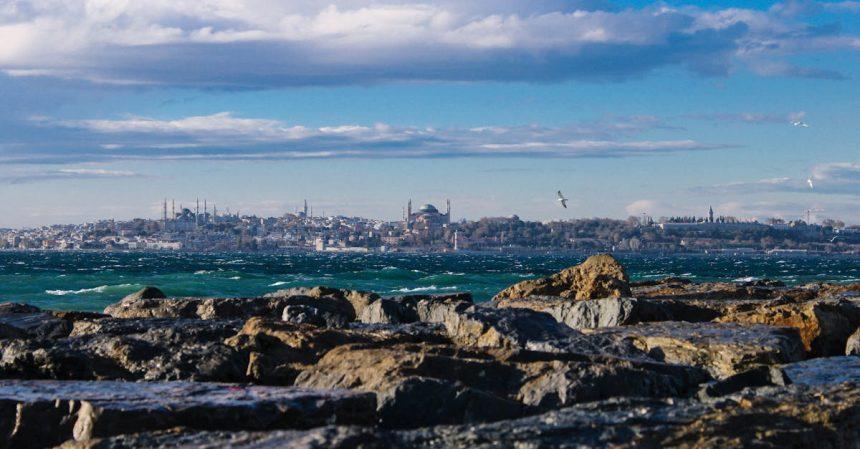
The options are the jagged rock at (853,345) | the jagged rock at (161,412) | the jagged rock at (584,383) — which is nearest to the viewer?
the jagged rock at (161,412)

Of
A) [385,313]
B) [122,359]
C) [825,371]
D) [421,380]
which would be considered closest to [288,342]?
[122,359]

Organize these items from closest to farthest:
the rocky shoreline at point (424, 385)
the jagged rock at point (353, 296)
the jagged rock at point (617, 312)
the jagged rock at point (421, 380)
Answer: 1. the rocky shoreline at point (424, 385)
2. the jagged rock at point (421, 380)
3. the jagged rock at point (617, 312)
4. the jagged rock at point (353, 296)

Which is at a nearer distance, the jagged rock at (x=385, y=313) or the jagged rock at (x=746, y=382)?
the jagged rock at (x=746, y=382)

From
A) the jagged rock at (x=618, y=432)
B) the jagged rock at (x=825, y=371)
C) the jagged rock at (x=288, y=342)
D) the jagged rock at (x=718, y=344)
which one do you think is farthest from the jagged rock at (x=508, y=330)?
the jagged rock at (x=618, y=432)

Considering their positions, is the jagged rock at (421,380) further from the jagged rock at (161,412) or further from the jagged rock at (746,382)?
the jagged rock at (746,382)

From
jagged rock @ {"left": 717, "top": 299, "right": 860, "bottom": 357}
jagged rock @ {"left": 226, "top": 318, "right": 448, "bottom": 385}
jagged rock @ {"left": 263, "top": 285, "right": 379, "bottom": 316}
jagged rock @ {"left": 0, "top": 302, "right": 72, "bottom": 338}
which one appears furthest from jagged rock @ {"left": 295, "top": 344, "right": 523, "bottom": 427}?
jagged rock @ {"left": 263, "top": 285, "right": 379, "bottom": 316}

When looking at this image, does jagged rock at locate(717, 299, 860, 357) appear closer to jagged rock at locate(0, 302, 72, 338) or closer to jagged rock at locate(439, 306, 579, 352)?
jagged rock at locate(439, 306, 579, 352)

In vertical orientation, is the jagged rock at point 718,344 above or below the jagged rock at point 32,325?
below

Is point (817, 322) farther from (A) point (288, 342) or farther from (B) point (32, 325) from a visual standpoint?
(B) point (32, 325)

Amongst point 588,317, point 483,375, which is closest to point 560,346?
point 483,375
